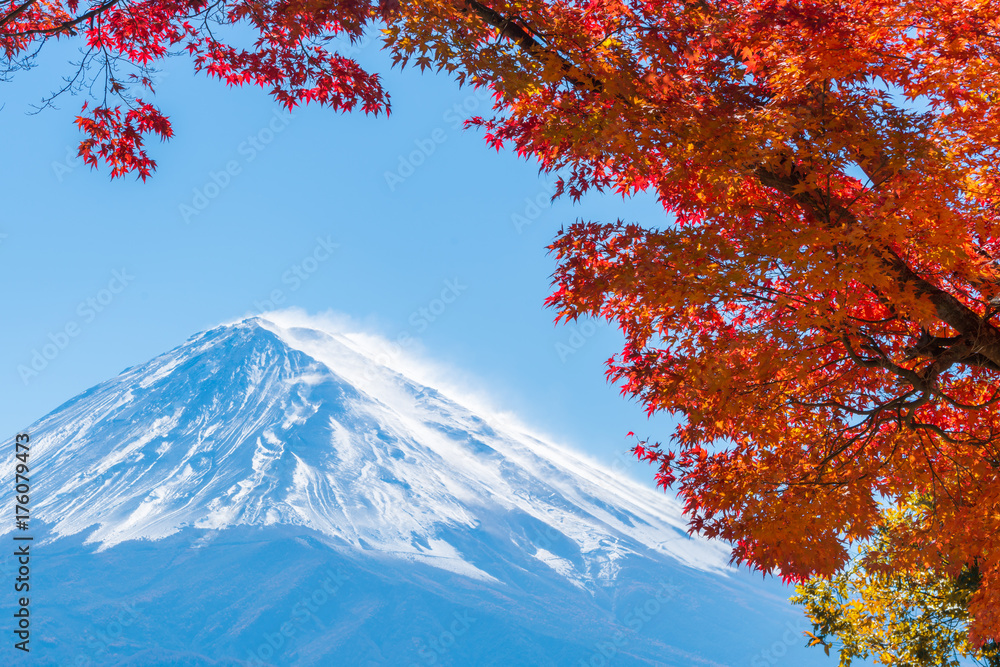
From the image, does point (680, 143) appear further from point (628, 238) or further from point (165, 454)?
point (165, 454)

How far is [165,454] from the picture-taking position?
117438 millimetres

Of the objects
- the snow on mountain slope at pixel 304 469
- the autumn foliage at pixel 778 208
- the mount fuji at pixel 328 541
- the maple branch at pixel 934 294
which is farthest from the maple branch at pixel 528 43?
the snow on mountain slope at pixel 304 469

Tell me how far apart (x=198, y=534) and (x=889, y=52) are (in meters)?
115

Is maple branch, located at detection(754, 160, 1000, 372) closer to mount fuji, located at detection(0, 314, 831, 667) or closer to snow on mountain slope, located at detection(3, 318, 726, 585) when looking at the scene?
mount fuji, located at detection(0, 314, 831, 667)

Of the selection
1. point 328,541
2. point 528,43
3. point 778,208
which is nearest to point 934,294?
point 778,208

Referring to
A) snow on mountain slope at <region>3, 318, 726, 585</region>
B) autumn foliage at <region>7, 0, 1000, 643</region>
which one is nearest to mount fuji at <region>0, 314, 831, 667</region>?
snow on mountain slope at <region>3, 318, 726, 585</region>

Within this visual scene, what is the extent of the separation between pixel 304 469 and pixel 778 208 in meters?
124

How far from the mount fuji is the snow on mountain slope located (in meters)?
0.49

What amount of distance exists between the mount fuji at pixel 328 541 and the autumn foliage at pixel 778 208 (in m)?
87.7

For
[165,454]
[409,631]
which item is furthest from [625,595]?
[165,454]

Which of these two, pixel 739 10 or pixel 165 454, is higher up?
pixel 739 10

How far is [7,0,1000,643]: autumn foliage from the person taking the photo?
3438mm

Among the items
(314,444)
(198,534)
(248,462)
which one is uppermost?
(314,444)

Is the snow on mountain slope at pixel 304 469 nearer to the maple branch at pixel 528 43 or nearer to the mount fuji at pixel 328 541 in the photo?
the mount fuji at pixel 328 541
